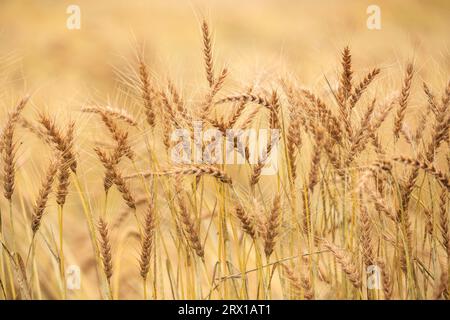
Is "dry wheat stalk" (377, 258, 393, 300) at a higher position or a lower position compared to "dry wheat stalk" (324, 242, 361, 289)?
lower

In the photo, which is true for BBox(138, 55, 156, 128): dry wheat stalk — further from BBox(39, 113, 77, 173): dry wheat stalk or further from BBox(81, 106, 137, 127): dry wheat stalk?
BBox(39, 113, 77, 173): dry wheat stalk

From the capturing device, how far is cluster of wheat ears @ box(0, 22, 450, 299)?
5.95 feet

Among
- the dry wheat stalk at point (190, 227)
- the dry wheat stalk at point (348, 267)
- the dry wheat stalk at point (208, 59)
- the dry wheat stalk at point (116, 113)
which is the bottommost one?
the dry wheat stalk at point (348, 267)

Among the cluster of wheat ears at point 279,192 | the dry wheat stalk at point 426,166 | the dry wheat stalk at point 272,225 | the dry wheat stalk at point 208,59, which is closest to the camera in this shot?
the dry wheat stalk at point 426,166

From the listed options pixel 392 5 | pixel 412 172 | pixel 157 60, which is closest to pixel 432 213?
pixel 412 172

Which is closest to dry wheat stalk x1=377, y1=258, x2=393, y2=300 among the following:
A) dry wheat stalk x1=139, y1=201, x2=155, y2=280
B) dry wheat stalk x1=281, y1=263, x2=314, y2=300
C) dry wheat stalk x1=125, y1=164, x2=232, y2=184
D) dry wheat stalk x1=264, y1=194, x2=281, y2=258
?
dry wheat stalk x1=281, y1=263, x2=314, y2=300

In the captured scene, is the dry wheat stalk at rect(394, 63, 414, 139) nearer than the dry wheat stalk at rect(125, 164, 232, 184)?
No

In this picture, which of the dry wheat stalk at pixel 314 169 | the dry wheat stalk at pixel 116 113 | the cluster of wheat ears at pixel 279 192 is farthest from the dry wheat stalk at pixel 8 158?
the dry wheat stalk at pixel 314 169

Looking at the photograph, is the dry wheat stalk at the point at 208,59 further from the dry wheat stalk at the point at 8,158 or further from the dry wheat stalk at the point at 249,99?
the dry wheat stalk at the point at 8,158

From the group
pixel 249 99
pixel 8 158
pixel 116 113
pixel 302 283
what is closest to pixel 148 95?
pixel 116 113

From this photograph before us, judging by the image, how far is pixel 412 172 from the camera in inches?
72.2

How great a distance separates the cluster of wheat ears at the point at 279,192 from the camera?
5.95ft

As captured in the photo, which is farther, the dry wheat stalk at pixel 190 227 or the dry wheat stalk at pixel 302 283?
the dry wheat stalk at pixel 190 227

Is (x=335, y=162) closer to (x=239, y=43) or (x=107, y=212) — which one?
(x=107, y=212)
